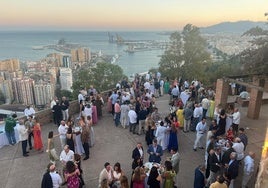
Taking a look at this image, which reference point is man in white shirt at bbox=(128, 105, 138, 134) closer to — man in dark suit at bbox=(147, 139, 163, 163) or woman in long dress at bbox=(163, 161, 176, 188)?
man in dark suit at bbox=(147, 139, 163, 163)

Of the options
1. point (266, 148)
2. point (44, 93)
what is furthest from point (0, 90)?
point (266, 148)

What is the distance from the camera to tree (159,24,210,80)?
102 feet

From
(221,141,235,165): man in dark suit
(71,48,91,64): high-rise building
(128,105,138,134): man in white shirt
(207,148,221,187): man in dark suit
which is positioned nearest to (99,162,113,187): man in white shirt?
(207,148,221,187): man in dark suit

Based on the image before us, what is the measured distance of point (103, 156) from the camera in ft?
34.1

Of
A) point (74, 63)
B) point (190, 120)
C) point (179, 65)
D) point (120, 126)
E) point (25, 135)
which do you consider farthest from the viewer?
point (74, 63)

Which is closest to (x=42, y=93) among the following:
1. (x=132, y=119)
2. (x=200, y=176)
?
(x=132, y=119)

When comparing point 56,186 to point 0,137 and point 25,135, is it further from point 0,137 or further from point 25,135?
point 0,137

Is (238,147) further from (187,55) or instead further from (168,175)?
(187,55)

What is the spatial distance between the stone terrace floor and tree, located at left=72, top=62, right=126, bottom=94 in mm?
27144

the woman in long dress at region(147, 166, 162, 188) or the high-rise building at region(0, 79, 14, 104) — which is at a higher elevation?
the woman in long dress at region(147, 166, 162, 188)

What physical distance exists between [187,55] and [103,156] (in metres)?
23.5

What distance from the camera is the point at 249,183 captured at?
842cm

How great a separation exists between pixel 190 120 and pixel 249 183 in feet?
13.8

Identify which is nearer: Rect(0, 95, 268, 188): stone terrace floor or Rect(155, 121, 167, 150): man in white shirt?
Rect(0, 95, 268, 188): stone terrace floor
